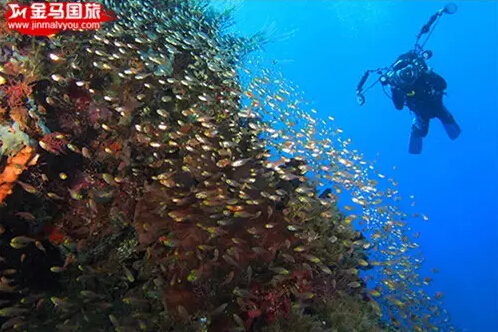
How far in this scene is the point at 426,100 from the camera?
13.2 m

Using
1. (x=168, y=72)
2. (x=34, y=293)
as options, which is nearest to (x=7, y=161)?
(x=34, y=293)

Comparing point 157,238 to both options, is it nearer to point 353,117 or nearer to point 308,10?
point 308,10

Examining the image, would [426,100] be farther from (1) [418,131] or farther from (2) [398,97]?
(1) [418,131]

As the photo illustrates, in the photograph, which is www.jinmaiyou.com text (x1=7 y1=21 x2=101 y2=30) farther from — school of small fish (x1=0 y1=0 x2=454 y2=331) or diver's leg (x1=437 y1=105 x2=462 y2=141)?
diver's leg (x1=437 y1=105 x2=462 y2=141)

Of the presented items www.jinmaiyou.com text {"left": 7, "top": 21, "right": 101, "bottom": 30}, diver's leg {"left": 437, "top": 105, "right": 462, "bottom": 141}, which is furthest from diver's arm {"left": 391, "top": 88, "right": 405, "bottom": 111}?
www.jinmaiyou.com text {"left": 7, "top": 21, "right": 101, "bottom": 30}

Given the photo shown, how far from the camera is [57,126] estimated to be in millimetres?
5746

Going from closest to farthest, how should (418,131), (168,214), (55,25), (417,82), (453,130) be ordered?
(168,214)
(55,25)
(417,82)
(453,130)
(418,131)

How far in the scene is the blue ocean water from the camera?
236ft

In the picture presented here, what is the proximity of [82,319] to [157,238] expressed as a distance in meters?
1.30

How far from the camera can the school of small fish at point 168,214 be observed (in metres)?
4.57

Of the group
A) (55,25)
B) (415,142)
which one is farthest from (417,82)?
(55,25)

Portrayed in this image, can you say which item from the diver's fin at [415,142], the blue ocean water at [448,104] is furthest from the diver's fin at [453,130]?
the blue ocean water at [448,104]

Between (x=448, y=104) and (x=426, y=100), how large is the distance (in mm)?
87168

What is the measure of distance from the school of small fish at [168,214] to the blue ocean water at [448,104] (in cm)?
6167
